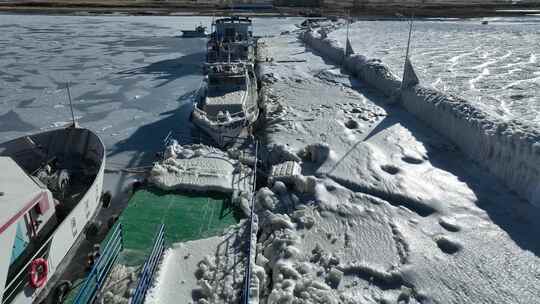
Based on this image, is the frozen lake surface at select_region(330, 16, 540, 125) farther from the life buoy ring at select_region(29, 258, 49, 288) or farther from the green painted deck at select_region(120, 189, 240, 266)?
the life buoy ring at select_region(29, 258, 49, 288)

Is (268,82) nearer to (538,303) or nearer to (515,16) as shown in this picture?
(538,303)

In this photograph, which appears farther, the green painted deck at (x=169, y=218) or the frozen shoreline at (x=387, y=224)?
the green painted deck at (x=169, y=218)

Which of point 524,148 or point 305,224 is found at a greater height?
point 524,148

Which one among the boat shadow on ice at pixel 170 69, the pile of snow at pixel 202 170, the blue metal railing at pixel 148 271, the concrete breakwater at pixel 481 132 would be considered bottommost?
the pile of snow at pixel 202 170

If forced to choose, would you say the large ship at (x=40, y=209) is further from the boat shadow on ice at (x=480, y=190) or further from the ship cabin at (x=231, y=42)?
the ship cabin at (x=231, y=42)

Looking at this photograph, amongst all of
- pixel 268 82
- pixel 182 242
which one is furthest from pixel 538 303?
pixel 268 82

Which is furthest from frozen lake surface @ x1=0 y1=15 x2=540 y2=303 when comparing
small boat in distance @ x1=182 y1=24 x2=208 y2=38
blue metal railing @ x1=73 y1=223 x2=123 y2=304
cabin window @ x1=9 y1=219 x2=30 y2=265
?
small boat in distance @ x1=182 y1=24 x2=208 y2=38

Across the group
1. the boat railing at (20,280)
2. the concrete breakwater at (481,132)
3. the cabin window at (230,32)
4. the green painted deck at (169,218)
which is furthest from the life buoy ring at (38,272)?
the cabin window at (230,32)
